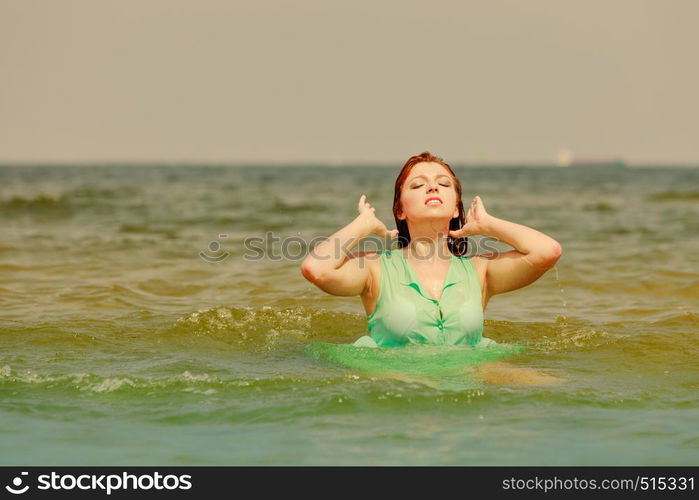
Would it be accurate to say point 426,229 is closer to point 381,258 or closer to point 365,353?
point 381,258

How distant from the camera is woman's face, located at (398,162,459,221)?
5621 mm

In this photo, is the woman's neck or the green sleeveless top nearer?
the green sleeveless top

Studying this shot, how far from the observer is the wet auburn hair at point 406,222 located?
5.82 meters

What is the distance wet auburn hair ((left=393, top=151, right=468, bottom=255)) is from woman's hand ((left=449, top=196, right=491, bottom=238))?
0.15 m

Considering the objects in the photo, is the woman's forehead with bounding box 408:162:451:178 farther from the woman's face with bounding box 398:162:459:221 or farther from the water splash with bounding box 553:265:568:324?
the water splash with bounding box 553:265:568:324

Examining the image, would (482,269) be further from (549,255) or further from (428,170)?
(428,170)

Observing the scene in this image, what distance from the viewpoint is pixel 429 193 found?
5.65m
